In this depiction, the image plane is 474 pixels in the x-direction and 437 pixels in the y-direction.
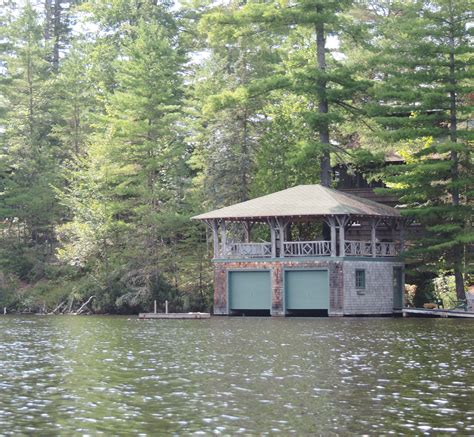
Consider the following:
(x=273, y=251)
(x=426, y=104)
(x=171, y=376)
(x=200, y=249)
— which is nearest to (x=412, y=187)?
(x=426, y=104)

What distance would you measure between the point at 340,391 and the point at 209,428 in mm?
4823

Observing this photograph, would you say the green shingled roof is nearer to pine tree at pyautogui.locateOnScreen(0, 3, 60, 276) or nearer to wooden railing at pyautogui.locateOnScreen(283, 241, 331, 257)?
wooden railing at pyautogui.locateOnScreen(283, 241, 331, 257)

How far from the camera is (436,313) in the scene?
47094 mm

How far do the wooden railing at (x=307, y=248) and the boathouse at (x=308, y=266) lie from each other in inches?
2.2

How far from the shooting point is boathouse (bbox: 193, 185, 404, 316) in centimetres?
4850

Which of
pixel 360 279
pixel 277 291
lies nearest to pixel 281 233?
pixel 277 291

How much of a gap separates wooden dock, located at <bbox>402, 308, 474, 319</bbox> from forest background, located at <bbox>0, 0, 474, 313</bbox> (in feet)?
7.21

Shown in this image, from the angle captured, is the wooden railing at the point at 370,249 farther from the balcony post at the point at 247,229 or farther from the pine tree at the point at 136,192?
the pine tree at the point at 136,192

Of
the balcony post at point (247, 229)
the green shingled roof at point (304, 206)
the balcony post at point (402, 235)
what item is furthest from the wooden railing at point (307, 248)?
the balcony post at point (402, 235)

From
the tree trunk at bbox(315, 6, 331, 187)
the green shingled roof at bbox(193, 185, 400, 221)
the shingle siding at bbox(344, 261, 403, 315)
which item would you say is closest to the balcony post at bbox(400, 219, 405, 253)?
the green shingled roof at bbox(193, 185, 400, 221)

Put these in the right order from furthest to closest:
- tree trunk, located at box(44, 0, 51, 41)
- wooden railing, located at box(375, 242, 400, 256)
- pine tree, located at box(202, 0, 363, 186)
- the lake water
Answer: tree trunk, located at box(44, 0, 51, 41)
pine tree, located at box(202, 0, 363, 186)
wooden railing, located at box(375, 242, 400, 256)
the lake water

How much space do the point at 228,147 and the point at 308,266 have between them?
1262cm

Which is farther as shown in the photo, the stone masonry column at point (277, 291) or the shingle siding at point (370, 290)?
the stone masonry column at point (277, 291)

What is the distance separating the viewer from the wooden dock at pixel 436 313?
4527cm
